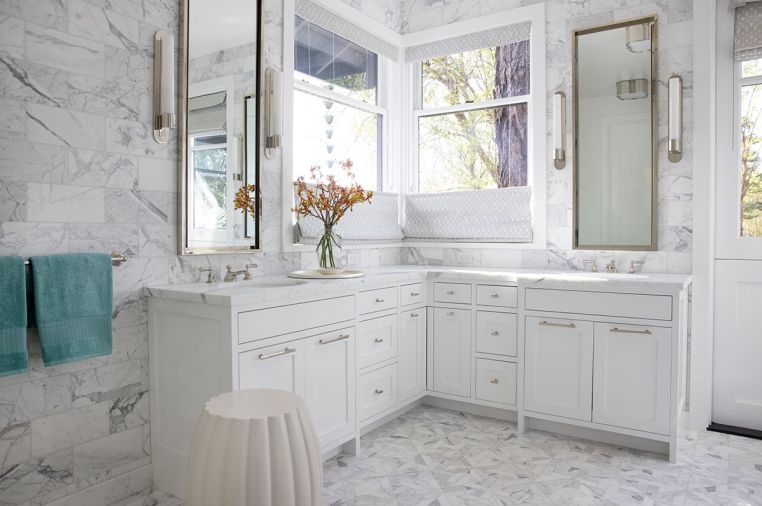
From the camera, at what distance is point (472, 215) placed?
378 cm

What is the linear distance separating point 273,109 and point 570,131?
6.03 ft

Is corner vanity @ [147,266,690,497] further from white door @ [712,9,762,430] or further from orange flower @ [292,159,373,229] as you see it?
orange flower @ [292,159,373,229]

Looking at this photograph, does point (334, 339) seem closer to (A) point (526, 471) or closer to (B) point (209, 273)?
(B) point (209, 273)

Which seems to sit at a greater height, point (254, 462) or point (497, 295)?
point (497, 295)

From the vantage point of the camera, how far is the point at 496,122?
3.82 meters

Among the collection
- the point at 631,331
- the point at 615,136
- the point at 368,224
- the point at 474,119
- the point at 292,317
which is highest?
the point at 474,119

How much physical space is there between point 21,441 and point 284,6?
2.44 metres

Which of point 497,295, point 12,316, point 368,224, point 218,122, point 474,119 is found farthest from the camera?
point 474,119

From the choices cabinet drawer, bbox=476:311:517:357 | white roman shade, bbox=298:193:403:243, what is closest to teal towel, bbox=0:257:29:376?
white roman shade, bbox=298:193:403:243

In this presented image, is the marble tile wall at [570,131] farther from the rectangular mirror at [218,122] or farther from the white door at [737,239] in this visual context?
the rectangular mirror at [218,122]

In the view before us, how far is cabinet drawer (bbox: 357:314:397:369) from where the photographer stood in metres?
2.82

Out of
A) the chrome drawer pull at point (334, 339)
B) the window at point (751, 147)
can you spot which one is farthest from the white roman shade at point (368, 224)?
the window at point (751, 147)

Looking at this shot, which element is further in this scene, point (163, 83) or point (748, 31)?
point (748, 31)

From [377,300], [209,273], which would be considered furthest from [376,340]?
[209,273]
